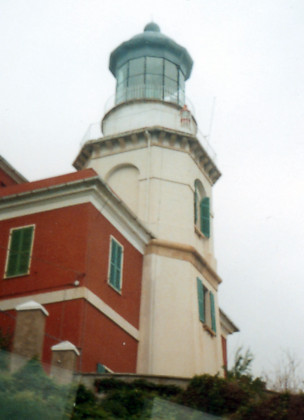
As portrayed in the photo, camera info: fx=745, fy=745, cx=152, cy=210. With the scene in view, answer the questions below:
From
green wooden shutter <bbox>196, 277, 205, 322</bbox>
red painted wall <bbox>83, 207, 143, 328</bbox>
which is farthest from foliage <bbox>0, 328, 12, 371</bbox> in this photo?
green wooden shutter <bbox>196, 277, 205, 322</bbox>

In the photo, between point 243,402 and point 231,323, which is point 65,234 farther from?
point 231,323

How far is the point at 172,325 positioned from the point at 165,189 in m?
5.17

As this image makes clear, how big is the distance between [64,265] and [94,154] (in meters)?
8.27

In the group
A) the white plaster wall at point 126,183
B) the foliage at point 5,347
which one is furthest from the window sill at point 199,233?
the foliage at point 5,347

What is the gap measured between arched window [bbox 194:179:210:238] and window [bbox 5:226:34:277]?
7.13 meters

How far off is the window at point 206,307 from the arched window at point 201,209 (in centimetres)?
231

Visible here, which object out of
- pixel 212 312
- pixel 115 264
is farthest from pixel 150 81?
pixel 115 264

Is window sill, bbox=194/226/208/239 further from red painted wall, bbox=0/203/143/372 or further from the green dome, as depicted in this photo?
the green dome

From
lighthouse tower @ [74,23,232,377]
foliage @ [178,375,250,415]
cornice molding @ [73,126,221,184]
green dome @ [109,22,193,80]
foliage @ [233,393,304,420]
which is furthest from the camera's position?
green dome @ [109,22,193,80]

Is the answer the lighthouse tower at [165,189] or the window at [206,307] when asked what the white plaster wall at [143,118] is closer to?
the lighthouse tower at [165,189]

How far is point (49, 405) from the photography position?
1305 cm

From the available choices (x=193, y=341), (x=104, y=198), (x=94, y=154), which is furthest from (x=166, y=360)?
(x=94, y=154)

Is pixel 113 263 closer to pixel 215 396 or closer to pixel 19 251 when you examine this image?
pixel 19 251

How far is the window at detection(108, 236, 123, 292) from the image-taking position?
71.5ft
